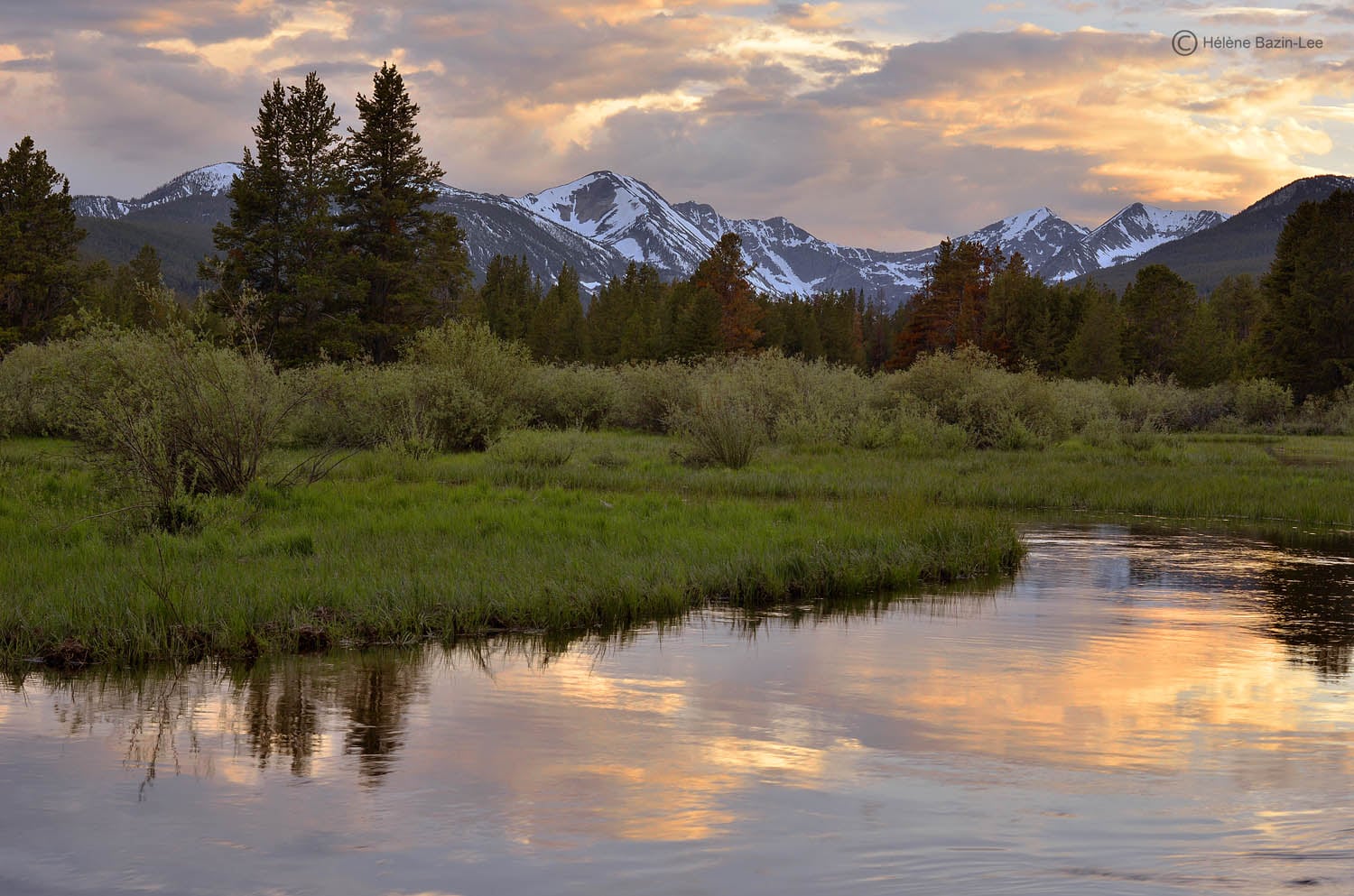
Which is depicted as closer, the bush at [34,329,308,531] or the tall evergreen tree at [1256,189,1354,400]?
the bush at [34,329,308,531]

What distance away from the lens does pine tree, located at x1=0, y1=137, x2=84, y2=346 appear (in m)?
57.4

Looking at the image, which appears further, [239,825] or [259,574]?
[259,574]

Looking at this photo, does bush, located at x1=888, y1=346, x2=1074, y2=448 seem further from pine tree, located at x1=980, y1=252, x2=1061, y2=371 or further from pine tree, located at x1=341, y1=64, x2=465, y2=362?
pine tree, located at x1=980, y1=252, x2=1061, y2=371

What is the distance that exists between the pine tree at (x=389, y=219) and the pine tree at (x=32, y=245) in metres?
21.6

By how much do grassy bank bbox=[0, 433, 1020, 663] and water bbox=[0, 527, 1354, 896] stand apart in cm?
68

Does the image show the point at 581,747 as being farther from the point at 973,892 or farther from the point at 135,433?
the point at 135,433

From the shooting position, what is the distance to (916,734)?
8328mm

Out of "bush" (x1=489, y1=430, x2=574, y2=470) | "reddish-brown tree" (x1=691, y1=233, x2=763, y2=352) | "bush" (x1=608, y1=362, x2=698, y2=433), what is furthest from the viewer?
"reddish-brown tree" (x1=691, y1=233, x2=763, y2=352)

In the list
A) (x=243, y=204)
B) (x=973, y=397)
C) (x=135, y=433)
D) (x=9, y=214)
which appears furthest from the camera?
(x=9, y=214)

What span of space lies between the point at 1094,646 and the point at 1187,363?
202 ft

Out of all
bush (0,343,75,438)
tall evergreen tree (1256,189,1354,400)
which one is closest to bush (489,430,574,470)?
bush (0,343,75,438)

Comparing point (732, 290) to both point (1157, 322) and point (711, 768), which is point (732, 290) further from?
point (711, 768)

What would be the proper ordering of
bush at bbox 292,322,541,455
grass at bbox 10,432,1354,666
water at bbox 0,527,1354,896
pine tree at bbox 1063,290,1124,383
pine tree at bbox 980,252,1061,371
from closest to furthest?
water at bbox 0,527,1354,896
grass at bbox 10,432,1354,666
bush at bbox 292,322,541,455
pine tree at bbox 1063,290,1124,383
pine tree at bbox 980,252,1061,371

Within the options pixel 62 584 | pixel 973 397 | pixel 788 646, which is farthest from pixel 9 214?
pixel 788 646
